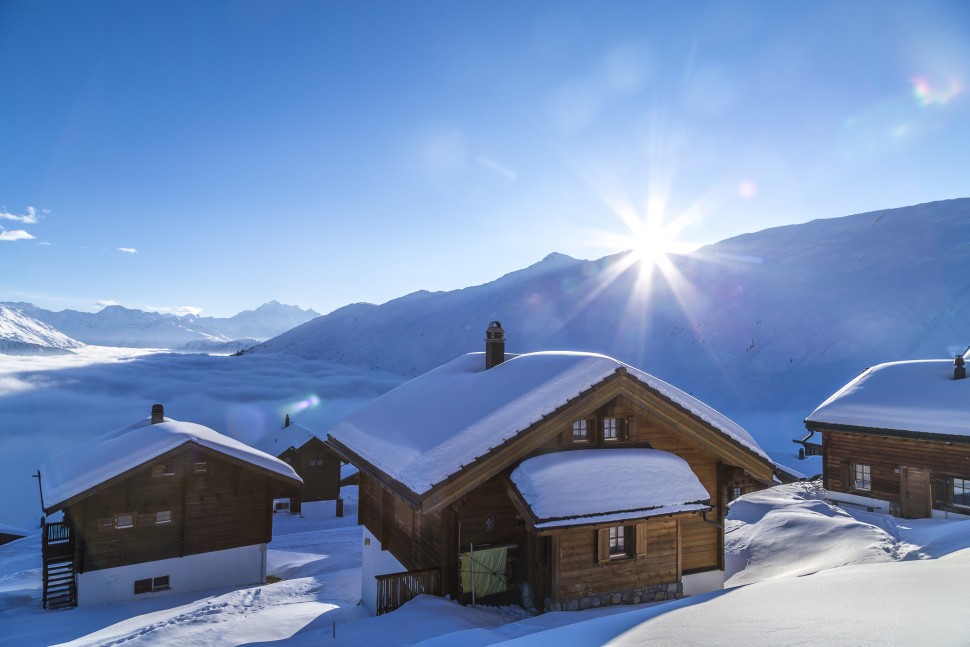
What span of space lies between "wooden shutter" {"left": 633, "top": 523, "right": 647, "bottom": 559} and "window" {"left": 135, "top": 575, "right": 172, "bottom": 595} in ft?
59.3

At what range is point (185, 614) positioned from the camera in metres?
14.2

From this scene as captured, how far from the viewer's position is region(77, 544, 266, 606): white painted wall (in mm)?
18906

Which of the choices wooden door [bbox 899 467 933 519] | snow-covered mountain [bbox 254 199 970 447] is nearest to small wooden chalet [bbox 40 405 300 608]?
wooden door [bbox 899 467 933 519]

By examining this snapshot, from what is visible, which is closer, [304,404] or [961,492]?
[961,492]

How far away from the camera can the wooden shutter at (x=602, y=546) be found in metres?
11.9

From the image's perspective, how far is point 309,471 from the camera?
121 ft

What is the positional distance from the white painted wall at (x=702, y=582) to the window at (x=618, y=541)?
2.51m

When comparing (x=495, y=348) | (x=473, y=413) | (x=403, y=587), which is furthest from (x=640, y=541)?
(x=495, y=348)

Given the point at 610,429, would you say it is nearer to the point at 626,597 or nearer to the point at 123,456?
the point at 626,597

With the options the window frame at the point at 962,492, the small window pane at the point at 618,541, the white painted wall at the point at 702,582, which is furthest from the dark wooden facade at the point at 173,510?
the window frame at the point at 962,492

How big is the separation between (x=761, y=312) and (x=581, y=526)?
65.1m

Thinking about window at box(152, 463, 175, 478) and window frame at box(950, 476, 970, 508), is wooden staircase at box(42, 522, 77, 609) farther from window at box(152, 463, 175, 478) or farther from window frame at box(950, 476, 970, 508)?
window frame at box(950, 476, 970, 508)

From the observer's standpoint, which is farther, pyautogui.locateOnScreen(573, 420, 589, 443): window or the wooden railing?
pyautogui.locateOnScreen(573, 420, 589, 443): window

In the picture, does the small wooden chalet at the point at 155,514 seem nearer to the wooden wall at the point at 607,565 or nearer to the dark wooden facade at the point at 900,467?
the wooden wall at the point at 607,565
